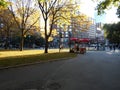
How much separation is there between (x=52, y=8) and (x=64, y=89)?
3594 centimetres

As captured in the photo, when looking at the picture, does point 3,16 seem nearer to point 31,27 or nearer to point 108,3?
point 31,27

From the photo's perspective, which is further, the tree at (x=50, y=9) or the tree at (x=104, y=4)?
the tree at (x=50, y=9)

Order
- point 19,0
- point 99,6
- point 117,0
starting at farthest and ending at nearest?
point 19,0 → point 99,6 → point 117,0

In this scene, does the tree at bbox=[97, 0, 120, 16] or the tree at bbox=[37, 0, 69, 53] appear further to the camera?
the tree at bbox=[37, 0, 69, 53]

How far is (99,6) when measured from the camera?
28.1 meters

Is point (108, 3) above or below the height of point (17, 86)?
above

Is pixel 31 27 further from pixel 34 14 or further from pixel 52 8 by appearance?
pixel 52 8

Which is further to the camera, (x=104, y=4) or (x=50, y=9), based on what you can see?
(x=50, y=9)

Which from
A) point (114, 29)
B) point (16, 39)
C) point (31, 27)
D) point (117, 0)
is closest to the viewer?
point (117, 0)

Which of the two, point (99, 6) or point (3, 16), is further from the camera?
point (3, 16)

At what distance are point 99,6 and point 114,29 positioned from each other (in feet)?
199

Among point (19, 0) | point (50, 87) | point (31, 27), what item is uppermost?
point (19, 0)

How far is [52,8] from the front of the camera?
149ft

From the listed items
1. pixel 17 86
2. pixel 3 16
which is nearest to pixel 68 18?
pixel 3 16
